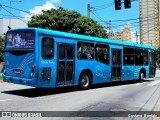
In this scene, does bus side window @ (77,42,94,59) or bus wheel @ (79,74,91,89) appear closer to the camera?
bus side window @ (77,42,94,59)

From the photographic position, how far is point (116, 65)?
69.5 ft

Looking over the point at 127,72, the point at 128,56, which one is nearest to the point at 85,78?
the point at 127,72

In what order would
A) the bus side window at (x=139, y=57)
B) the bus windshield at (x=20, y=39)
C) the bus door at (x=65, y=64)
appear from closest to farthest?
the bus windshield at (x=20, y=39), the bus door at (x=65, y=64), the bus side window at (x=139, y=57)

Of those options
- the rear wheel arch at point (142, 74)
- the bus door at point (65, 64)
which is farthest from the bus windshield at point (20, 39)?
the rear wheel arch at point (142, 74)

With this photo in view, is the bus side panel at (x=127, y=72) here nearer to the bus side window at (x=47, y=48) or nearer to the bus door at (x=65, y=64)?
the bus door at (x=65, y=64)

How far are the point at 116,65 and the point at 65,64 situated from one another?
601 centimetres

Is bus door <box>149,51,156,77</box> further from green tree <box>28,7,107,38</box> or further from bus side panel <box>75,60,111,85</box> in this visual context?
green tree <box>28,7,107,38</box>

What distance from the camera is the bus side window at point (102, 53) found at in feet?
62.5

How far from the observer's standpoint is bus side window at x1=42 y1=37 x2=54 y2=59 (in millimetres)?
14609

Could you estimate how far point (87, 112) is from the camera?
10.8m

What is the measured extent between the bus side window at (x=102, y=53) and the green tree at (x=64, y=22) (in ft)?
64.9

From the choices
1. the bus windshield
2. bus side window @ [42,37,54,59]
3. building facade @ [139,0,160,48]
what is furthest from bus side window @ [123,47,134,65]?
building facade @ [139,0,160,48]

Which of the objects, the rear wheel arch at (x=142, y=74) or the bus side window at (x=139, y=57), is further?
the rear wheel arch at (x=142, y=74)

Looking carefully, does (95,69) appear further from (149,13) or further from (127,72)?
(149,13)
